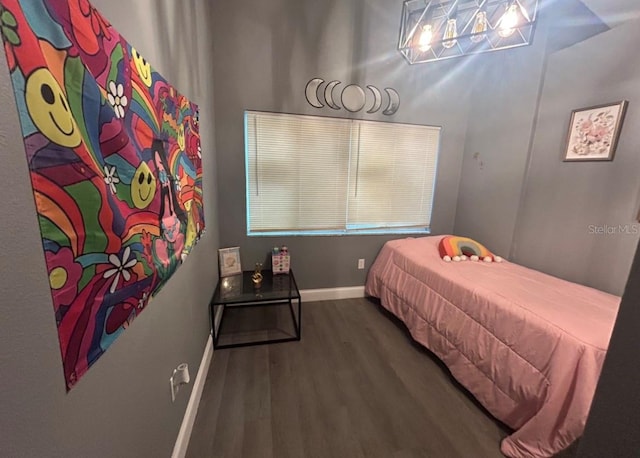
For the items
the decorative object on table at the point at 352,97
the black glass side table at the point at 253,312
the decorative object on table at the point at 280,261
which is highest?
the decorative object on table at the point at 352,97

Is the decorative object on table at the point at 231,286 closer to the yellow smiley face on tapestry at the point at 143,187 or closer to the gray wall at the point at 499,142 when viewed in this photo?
the yellow smiley face on tapestry at the point at 143,187

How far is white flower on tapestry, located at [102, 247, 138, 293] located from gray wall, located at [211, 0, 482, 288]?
180 cm

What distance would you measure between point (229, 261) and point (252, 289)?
455mm

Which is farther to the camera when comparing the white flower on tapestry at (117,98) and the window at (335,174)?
the window at (335,174)

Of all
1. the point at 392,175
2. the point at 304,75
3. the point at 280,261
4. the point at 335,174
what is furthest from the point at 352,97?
the point at 280,261

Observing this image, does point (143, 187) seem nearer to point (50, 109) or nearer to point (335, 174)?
point (50, 109)

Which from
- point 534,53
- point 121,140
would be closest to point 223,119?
point 121,140

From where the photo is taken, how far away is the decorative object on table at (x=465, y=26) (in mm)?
1464

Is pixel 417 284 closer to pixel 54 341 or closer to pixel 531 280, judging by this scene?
pixel 531 280

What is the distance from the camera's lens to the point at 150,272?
0.95m

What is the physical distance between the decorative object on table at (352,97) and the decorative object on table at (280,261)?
1.50m

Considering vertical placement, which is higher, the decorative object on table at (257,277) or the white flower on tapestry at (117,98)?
the white flower on tapestry at (117,98)

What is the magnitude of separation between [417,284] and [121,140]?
2228 mm

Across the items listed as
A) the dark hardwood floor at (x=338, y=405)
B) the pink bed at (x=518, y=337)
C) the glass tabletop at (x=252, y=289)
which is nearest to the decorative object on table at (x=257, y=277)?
the glass tabletop at (x=252, y=289)
